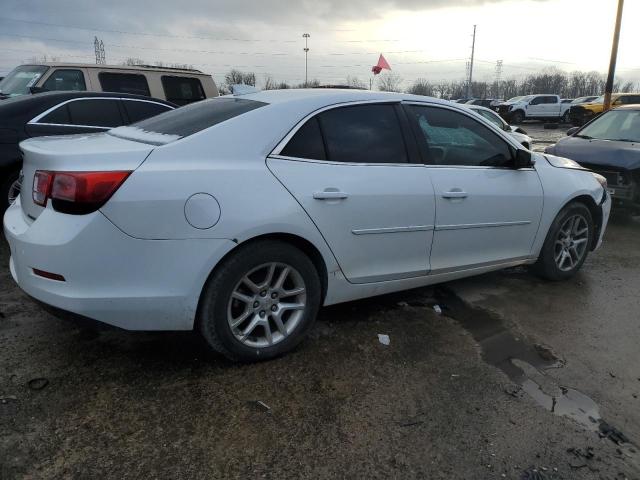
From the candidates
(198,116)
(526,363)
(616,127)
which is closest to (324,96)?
(198,116)

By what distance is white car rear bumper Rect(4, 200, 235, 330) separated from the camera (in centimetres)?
254

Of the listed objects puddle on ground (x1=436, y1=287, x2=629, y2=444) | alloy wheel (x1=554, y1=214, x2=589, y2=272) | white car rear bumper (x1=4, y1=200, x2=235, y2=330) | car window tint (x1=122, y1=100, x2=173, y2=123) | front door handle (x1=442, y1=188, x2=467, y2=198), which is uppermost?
car window tint (x1=122, y1=100, x2=173, y2=123)

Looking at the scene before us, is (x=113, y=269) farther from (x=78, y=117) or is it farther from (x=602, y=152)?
(x=602, y=152)

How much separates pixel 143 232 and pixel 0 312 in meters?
1.85

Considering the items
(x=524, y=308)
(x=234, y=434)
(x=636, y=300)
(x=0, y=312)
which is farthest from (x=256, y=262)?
(x=636, y=300)

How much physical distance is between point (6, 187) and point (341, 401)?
4387mm

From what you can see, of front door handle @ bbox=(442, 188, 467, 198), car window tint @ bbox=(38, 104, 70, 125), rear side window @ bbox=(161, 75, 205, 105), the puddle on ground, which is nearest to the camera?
the puddle on ground

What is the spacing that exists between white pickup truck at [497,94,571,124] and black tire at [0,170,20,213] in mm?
34294

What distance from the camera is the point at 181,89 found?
33.3 ft

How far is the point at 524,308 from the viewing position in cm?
421

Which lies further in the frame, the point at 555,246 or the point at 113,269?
the point at 555,246

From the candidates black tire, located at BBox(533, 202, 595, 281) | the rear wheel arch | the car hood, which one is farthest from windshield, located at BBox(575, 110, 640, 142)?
the rear wheel arch

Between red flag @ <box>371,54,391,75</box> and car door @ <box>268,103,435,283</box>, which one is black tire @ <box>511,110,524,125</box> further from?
car door @ <box>268,103,435,283</box>

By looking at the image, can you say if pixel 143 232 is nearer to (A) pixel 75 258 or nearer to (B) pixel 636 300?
(A) pixel 75 258
